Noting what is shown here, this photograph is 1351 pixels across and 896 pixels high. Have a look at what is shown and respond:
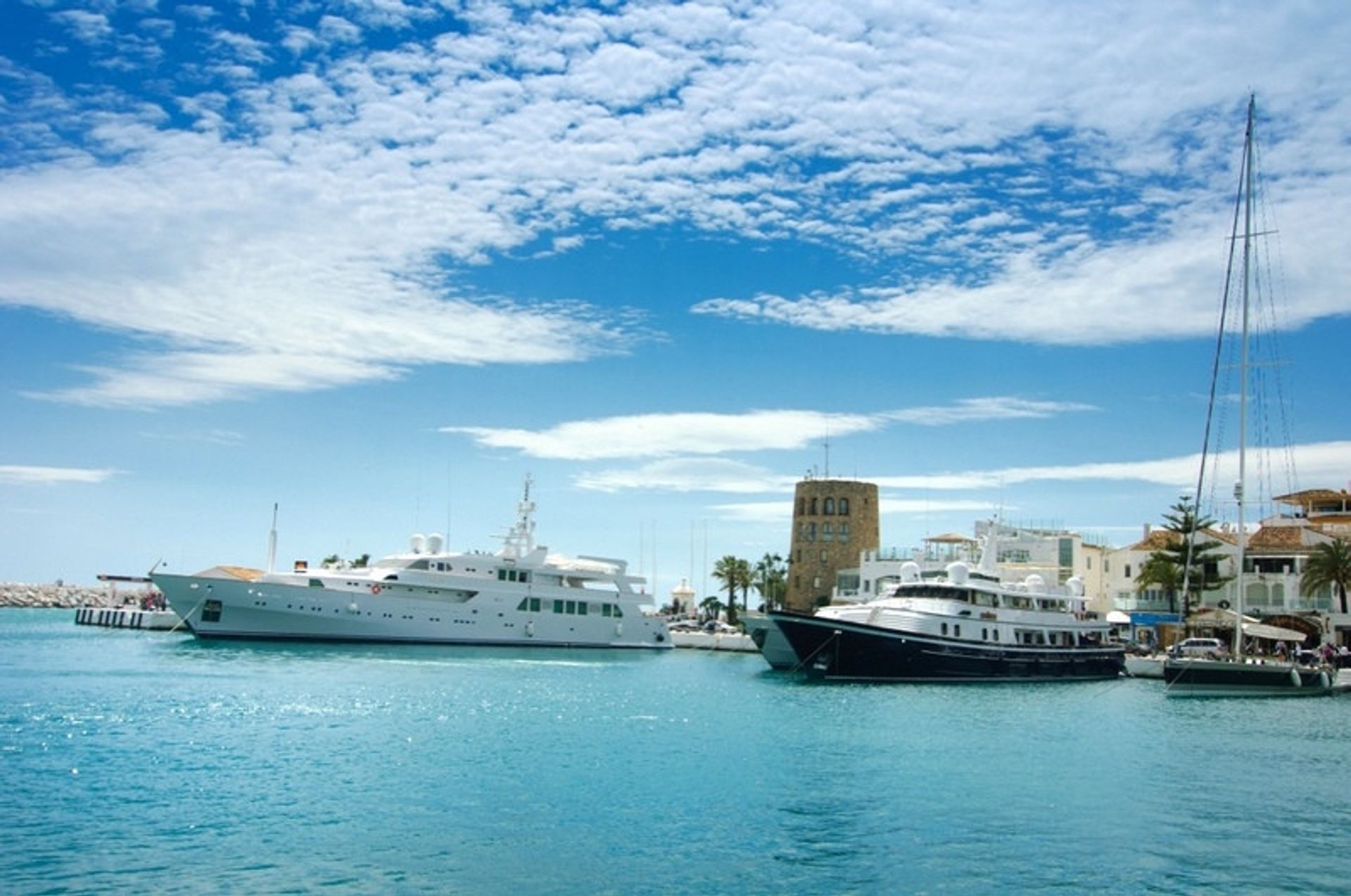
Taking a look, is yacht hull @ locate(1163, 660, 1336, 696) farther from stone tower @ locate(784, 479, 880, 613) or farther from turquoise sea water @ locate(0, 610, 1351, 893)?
stone tower @ locate(784, 479, 880, 613)

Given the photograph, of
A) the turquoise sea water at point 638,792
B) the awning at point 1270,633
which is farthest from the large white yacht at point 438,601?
the awning at point 1270,633

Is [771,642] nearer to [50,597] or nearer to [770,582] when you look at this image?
[770,582]

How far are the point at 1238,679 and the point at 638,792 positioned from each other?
1483 inches

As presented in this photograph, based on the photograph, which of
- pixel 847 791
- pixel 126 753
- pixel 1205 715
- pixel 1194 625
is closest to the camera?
pixel 847 791

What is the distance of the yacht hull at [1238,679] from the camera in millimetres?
50031

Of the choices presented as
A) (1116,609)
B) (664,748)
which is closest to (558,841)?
(664,748)

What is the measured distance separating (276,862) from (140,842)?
2.72 m

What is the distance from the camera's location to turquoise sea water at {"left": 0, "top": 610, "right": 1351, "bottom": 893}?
704 inches

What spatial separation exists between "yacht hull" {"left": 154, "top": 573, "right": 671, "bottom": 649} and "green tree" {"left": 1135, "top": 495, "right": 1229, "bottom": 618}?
38.5 m

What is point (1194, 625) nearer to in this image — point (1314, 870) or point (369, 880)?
point (1314, 870)

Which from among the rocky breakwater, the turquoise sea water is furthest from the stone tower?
the rocky breakwater

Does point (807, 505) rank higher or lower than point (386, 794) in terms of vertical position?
higher

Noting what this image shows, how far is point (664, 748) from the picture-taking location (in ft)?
101

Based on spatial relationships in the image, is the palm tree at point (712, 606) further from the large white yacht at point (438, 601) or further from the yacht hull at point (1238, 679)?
the yacht hull at point (1238, 679)
